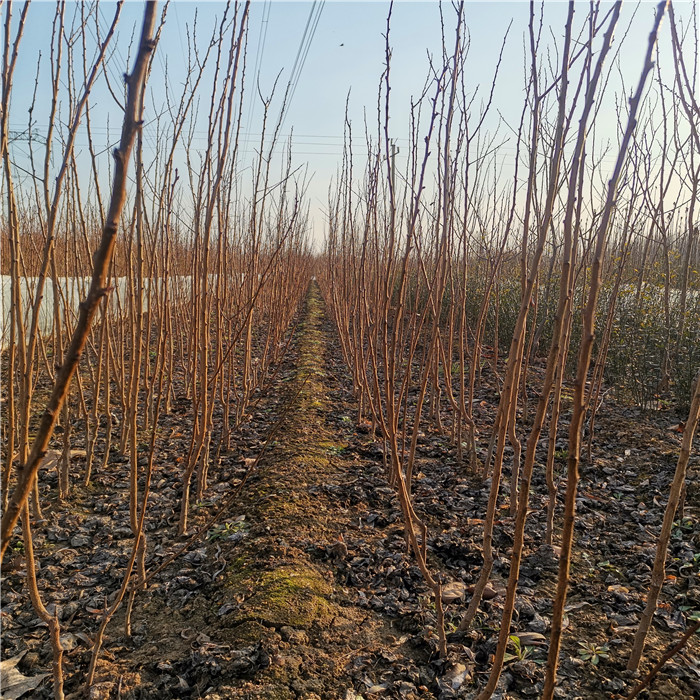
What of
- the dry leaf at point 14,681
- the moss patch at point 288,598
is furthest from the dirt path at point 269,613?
the dry leaf at point 14,681

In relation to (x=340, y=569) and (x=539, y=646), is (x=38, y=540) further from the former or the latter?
(x=539, y=646)

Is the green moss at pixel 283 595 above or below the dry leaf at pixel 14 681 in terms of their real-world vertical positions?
above

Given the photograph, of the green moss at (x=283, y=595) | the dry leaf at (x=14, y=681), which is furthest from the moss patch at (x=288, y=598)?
the dry leaf at (x=14, y=681)

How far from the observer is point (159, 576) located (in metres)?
2.28

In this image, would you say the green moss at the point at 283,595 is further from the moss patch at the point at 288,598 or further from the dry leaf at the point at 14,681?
the dry leaf at the point at 14,681

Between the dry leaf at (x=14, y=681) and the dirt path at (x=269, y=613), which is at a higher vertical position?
the dirt path at (x=269, y=613)

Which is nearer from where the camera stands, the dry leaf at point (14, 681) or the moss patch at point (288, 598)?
the dry leaf at point (14, 681)

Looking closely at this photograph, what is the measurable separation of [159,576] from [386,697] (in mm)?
1124

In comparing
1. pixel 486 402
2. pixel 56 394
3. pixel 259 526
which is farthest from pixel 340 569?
pixel 486 402

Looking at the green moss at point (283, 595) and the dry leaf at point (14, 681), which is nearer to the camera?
the dry leaf at point (14, 681)

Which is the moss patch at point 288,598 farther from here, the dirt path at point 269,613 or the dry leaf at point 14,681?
the dry leaf at point 14,681

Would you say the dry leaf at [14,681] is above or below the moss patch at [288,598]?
below

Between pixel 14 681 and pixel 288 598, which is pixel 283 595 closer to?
pixel 288 598

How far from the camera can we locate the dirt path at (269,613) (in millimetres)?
1608
